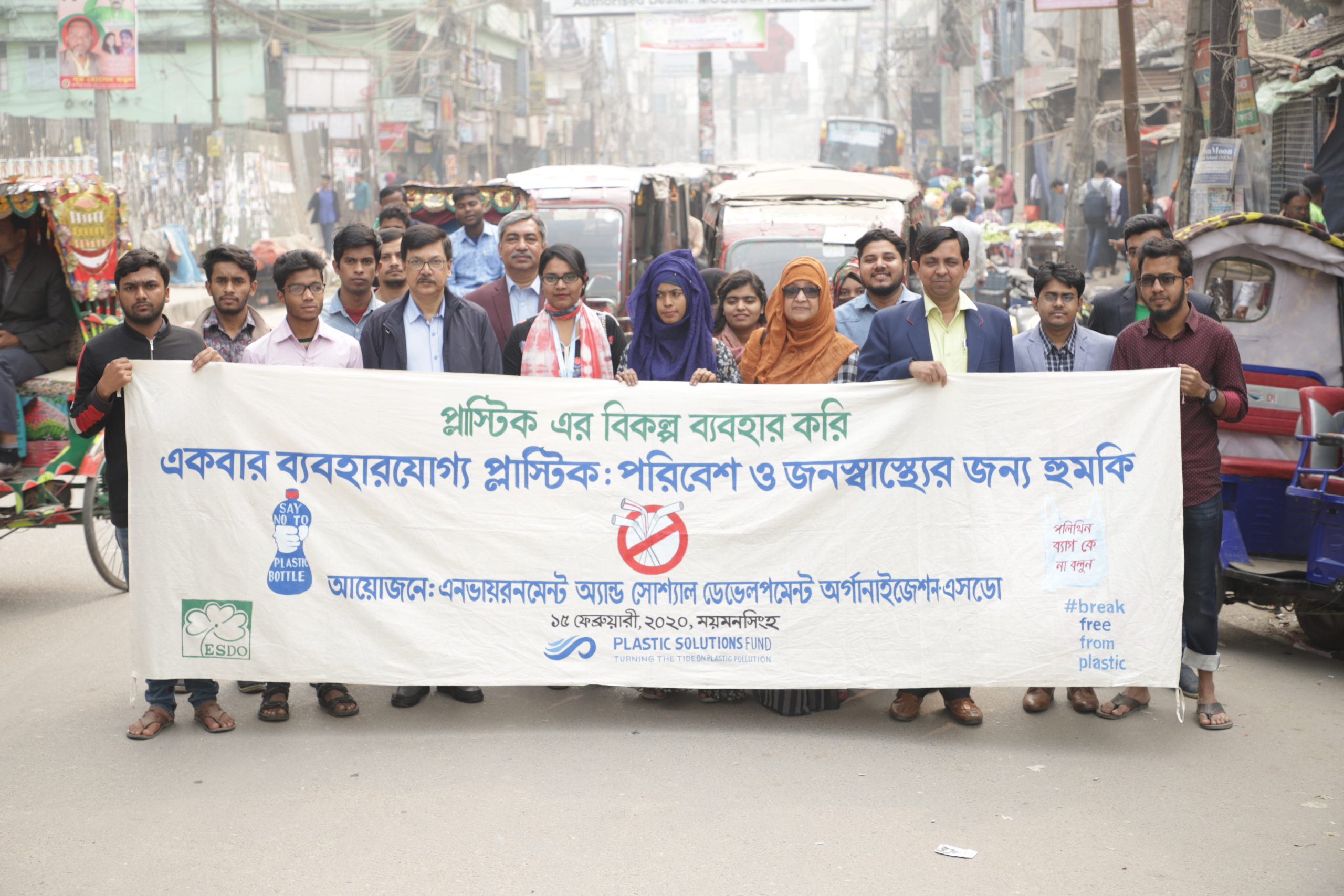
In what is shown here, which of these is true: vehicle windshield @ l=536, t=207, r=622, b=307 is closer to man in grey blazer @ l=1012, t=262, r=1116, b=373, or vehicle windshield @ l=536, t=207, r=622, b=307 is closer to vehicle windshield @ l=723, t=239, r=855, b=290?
vehicle windshield @ l=723, t=239, r=855, b=290

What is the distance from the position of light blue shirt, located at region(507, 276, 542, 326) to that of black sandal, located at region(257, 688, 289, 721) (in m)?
2.62

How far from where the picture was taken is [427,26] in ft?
150

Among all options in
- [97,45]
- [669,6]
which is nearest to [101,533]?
[97,45]

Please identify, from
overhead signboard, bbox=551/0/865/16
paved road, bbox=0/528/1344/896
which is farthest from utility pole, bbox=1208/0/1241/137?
overhead signboard, bbox=551/0/865/16

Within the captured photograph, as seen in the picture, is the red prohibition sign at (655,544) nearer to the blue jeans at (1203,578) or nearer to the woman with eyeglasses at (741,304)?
the woman with eyeglasses at (741,304)

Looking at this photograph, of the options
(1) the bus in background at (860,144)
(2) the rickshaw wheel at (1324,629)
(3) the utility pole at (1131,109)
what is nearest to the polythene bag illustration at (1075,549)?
(2) the rickshaw wheel at (1324,629)

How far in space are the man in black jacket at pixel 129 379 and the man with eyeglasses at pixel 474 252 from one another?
4.58 meters

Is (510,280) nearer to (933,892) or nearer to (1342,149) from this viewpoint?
(933,892)

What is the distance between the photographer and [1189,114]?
1169 centimetres

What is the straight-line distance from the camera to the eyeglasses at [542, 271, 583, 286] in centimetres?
547

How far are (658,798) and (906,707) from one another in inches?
49.6

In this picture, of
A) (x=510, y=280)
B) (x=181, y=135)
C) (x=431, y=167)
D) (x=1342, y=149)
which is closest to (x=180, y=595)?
(x=510, y=280)

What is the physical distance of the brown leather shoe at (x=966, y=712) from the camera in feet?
16.8

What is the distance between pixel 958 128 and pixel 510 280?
176 ft
